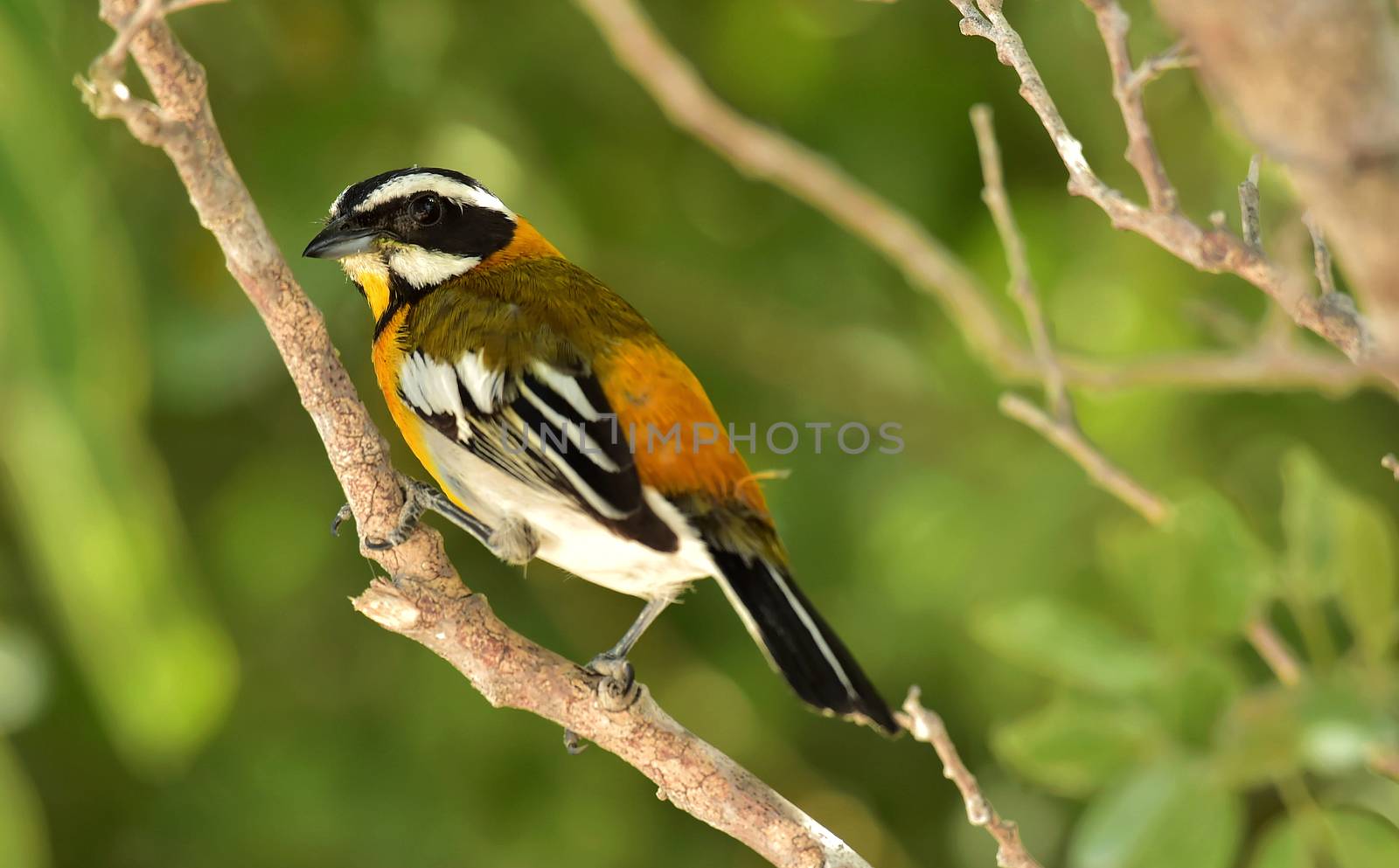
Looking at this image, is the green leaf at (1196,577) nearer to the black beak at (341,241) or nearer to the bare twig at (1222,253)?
the bare twig at (1222,253)

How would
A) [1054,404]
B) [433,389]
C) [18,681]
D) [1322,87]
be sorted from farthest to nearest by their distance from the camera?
[18,681] < [1054,404] < [433,389] < [1322,87]

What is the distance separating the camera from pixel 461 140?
304cm

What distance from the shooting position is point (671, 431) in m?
2.03

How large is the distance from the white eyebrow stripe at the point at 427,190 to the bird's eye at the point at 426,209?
1cm

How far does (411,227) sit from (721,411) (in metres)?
1.47

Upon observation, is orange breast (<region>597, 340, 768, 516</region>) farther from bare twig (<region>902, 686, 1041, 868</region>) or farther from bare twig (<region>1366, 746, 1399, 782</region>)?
bare twig (<region>1366, 746, 1399, 782</region>)

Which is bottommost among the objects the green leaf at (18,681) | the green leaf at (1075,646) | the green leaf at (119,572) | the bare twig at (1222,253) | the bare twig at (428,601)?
the green leaf at (18,681)

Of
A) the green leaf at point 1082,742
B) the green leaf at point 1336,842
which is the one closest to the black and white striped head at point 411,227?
the green leaf at point 1082,742

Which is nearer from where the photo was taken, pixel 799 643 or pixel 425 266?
pixel 799 643

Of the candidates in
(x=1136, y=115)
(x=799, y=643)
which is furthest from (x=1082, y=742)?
(x=1136, y=115)

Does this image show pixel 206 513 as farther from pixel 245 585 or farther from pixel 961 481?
pixel 961 481

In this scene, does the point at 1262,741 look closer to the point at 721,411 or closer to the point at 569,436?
the point at 569,436

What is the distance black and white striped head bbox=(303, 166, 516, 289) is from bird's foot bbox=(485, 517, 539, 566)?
0.49 m

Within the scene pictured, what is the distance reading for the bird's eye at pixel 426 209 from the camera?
2305 mm
